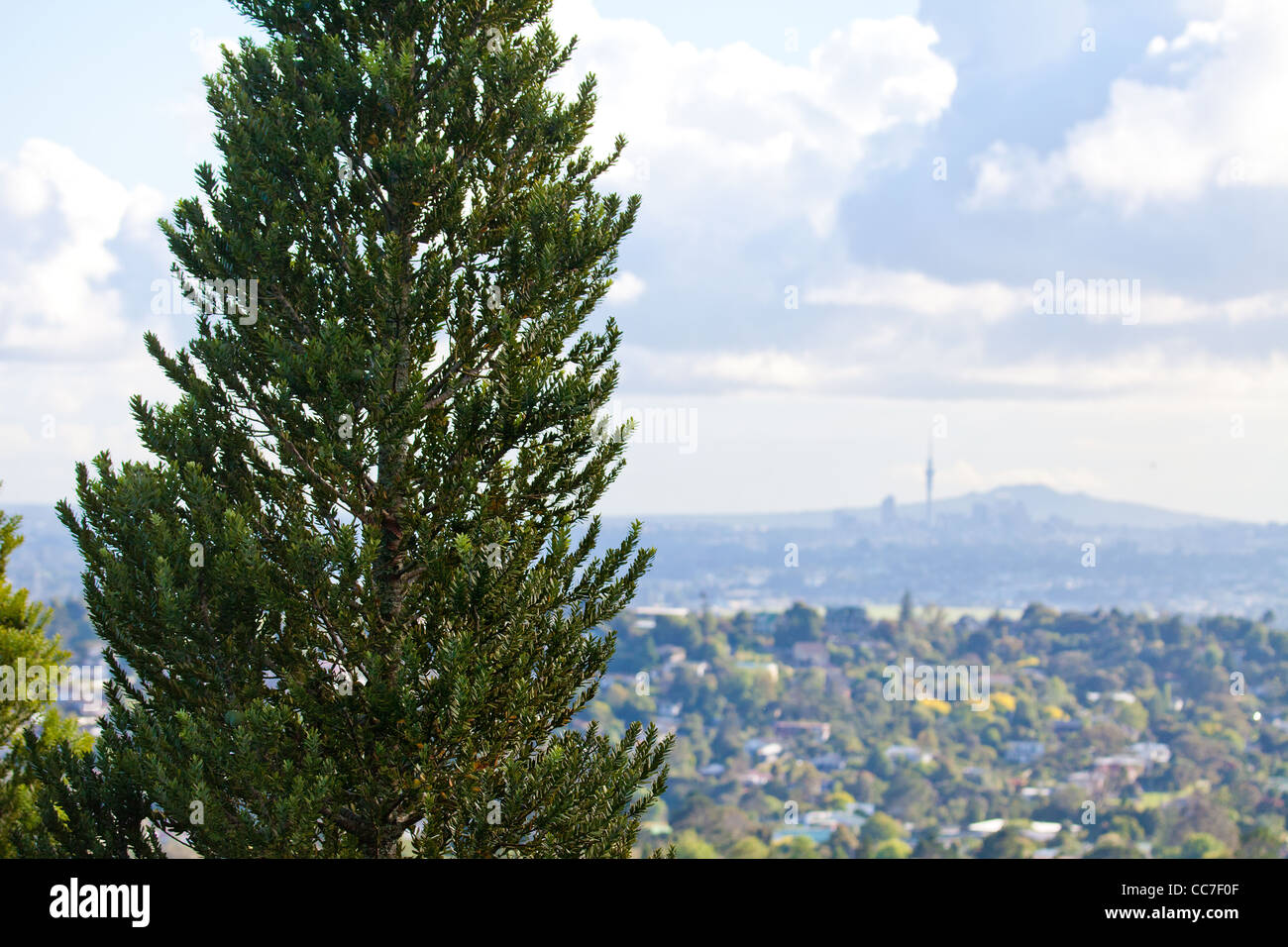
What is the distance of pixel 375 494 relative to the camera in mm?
7910

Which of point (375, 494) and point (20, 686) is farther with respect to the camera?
point (20, 686)

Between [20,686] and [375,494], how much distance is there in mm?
5346

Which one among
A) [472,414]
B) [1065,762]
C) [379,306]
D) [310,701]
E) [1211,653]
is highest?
[379,306]

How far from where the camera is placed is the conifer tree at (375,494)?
743 centimetres

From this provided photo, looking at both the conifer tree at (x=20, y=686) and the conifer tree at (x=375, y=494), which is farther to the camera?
the conifer tree at (x=20, y=686)

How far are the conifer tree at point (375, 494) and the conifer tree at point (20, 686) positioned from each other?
2505 millimetres

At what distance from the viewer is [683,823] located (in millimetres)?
79562

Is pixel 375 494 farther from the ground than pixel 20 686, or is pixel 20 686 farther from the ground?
pixel 375 494

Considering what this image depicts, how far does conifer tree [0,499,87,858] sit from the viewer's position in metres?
10.3

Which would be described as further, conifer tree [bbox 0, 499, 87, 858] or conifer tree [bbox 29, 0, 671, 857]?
conifer tree [bbox 0, 499, 87, 858]

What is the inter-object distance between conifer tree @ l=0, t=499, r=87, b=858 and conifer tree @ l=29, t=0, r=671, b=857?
250 cm

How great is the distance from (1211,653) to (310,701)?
433 feet
